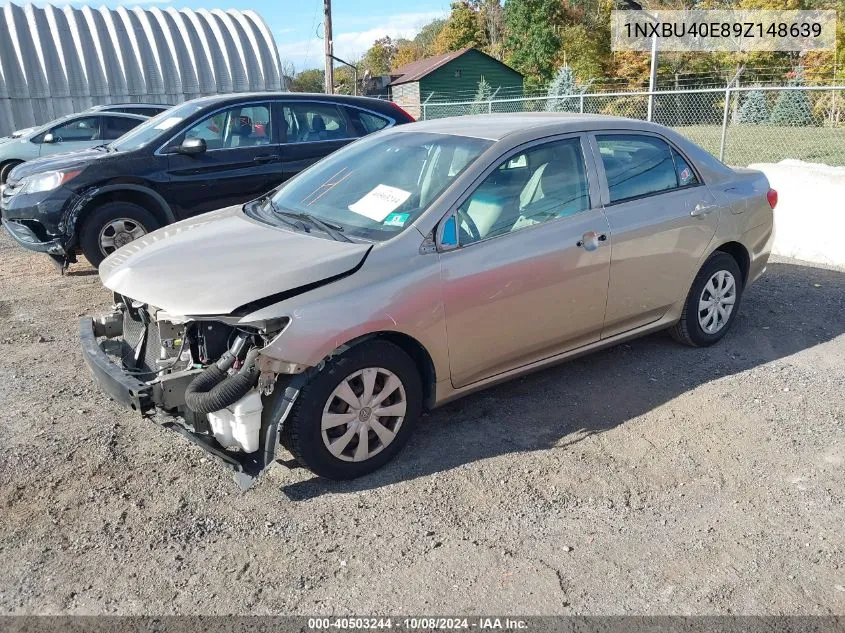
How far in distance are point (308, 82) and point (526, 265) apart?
4586cm

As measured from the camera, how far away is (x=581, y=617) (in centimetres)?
273

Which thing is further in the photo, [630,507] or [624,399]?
[624,399]

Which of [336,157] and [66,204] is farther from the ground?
[336,157]

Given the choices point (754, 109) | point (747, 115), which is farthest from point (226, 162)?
point (747, 115)

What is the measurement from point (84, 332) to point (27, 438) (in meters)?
0.70

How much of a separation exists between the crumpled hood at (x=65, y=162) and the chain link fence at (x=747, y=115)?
33.6ft

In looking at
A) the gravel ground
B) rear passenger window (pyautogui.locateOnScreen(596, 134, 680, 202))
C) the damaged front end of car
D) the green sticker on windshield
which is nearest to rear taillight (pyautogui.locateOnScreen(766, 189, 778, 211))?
rear passenger window (pyautogui.locateOnScreen(596, 134, 680, 202))

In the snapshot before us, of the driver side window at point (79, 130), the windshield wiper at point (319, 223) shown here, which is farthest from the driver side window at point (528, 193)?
the driver side window at point (79, 130)

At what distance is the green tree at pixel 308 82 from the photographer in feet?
141

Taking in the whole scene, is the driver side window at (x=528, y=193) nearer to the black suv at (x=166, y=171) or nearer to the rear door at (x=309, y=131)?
the black suv at (x=166, y=171)

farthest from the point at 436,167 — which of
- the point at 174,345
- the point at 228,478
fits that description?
the point at 228,478

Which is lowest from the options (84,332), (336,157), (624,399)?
(624,399)

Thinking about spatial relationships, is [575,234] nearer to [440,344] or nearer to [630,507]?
[440,344]

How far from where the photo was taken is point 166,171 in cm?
729
